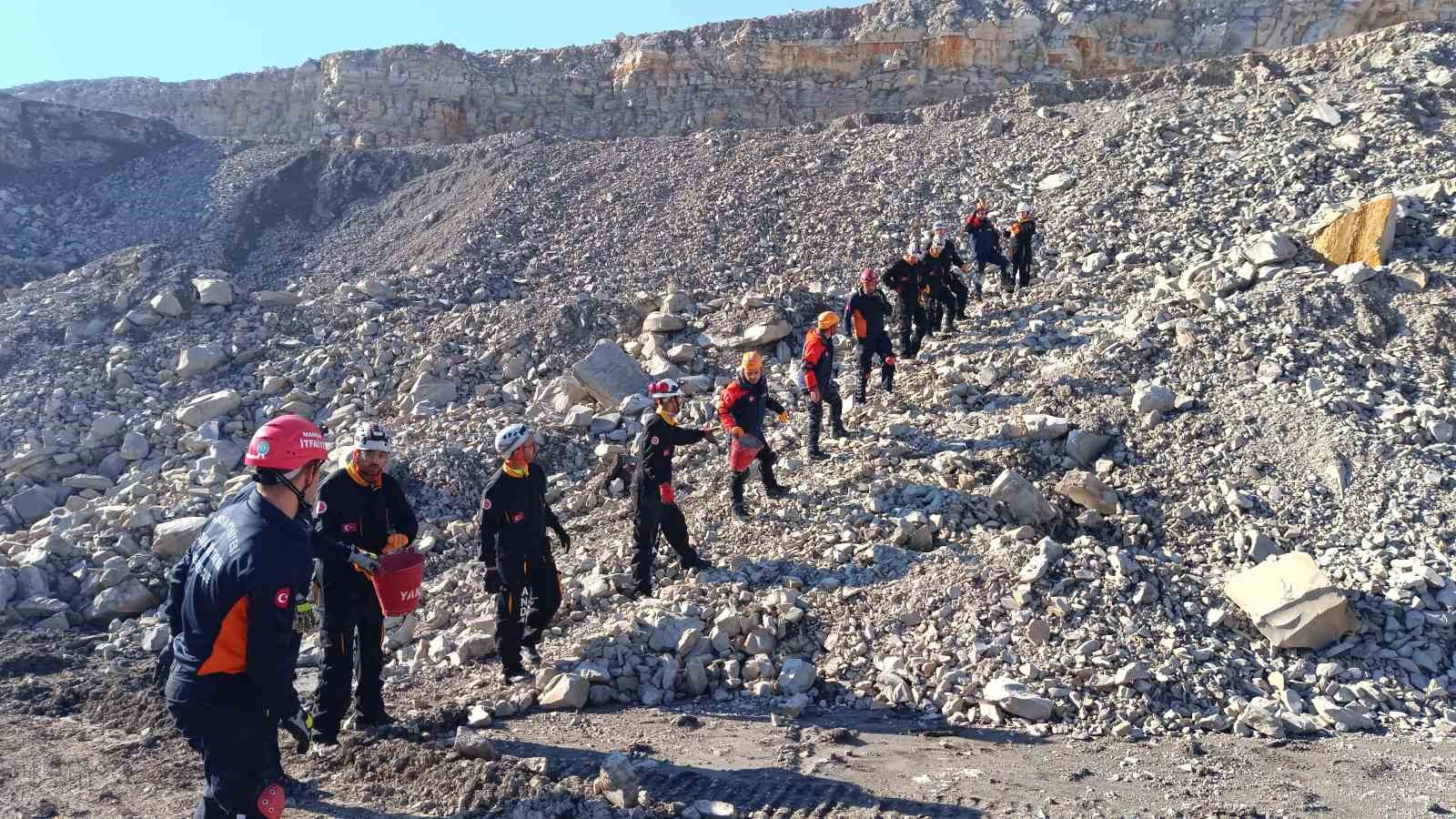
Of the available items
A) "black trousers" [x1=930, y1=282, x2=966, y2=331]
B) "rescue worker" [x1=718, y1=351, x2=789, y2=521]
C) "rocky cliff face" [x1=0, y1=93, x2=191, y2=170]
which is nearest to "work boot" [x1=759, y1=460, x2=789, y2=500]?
"rescue worker" [x1=718, y1=351, x2=789, y2=521]

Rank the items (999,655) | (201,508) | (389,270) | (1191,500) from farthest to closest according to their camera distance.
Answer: (389,270) → (201,508) → (1191,500) → (999,655)

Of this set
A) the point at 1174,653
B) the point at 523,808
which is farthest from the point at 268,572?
the point at 1174,653

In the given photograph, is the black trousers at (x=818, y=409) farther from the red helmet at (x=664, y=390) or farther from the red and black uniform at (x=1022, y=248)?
the red and black uniform at (x=1022, y=248)

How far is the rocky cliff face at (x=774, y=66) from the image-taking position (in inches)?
918

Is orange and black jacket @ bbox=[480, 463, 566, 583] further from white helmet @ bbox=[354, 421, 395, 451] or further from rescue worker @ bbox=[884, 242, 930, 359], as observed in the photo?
rescue worker @ bbox=[884, 242, 930, 359]

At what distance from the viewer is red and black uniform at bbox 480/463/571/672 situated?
17.2 ft

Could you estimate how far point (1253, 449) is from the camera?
23.2ft

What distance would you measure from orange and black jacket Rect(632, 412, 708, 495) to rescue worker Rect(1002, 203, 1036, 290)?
232 inches

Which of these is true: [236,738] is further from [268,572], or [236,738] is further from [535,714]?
[535,714]

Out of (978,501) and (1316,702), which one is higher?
(978,501)

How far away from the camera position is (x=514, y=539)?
5277mm

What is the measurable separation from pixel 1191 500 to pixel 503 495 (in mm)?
4654

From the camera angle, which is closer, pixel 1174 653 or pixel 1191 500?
pixel 1174 653

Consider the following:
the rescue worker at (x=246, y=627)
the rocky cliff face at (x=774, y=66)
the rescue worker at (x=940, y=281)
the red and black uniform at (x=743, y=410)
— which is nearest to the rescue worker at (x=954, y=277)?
the rescue worker at (x=940, y=281)
